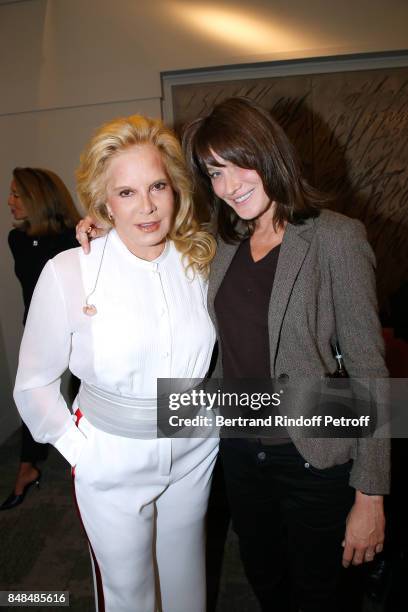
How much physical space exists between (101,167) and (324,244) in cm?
69

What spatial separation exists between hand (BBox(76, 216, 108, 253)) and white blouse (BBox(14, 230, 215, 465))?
27 millimetres

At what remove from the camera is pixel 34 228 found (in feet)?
9.23

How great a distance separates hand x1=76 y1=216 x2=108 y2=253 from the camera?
52.2 inches

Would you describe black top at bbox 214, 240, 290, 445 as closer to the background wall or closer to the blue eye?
the blue eye

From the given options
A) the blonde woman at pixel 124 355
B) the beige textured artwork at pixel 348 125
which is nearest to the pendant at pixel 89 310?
the blonde woman at pixel 124 355

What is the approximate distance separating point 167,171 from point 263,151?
0.34 metres

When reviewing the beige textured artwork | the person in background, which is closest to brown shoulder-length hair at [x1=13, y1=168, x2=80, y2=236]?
the person in background

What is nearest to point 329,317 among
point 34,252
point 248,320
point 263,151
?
point 248,320

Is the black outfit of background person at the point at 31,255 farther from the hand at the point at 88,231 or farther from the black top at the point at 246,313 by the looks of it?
the black top at the point at 246,313

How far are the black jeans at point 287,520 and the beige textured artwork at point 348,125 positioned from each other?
101 inches

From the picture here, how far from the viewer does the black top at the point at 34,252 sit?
2.81 meters

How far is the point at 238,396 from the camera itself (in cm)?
137

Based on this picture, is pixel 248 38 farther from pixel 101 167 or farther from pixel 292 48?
pixel 101 167

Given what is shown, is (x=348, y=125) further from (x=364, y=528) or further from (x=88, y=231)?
(x=364, y=528)
